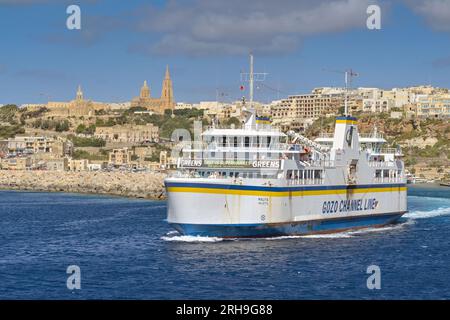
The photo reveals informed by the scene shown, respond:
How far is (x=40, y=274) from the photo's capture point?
3722cm

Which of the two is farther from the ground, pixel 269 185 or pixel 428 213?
pixel 269 185

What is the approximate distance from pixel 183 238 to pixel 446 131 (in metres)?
135

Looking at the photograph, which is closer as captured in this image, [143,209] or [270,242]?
[270,242]

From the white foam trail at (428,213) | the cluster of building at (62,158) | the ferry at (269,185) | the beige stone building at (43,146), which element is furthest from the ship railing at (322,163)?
the beige stone building at (43,146)

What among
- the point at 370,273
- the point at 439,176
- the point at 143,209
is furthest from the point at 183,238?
the point at 439,176

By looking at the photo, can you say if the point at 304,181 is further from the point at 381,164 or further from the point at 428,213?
the point at 428,213

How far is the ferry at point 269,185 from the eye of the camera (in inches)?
1710

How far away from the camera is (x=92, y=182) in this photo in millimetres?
121625

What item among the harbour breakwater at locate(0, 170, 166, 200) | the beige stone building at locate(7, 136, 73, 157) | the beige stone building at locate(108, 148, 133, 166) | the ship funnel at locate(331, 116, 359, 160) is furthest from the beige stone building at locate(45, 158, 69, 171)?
the ship funnel at locate(331, 116, 359, 160)

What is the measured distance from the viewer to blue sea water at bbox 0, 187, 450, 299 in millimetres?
33469

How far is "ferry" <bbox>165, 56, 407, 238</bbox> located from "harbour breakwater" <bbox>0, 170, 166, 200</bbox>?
45662mm

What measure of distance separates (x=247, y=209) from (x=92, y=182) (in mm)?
80482

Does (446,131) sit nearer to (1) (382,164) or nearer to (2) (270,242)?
(1) (382,164)

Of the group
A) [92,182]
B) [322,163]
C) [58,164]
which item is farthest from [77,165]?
[322,163]
